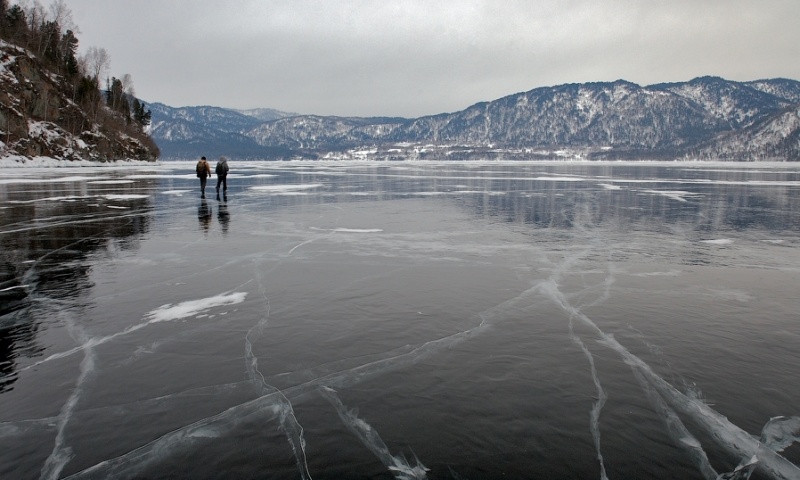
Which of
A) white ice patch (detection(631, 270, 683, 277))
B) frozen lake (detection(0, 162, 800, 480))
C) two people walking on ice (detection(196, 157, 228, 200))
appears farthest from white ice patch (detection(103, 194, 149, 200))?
white ice patch (detection(631, 270, 683, 277))

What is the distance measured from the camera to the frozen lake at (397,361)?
14.7 ft

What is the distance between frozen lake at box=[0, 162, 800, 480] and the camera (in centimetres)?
447

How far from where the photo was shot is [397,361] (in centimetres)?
642

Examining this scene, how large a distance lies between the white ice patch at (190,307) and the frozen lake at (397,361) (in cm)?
5

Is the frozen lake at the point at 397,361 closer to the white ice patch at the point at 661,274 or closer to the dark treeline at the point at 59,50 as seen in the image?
the white ice patch at the point at 661,274

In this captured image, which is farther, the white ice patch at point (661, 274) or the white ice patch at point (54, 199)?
the white ice patch at point (54, 199)

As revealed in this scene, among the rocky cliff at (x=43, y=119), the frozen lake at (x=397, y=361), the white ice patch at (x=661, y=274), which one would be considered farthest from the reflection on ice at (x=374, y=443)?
the rocky cliff at (x=43, y=119)

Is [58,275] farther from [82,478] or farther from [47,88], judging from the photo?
[47,88]

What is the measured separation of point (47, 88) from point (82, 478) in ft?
305

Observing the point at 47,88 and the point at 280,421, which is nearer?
the point at 280,421

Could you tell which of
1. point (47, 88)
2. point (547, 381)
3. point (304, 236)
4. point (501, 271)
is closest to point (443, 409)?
point (547, 381)

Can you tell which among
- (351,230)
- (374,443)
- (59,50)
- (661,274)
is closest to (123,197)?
(351,230)

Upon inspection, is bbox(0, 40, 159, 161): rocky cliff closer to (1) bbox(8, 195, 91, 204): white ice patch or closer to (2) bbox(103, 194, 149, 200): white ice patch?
(2) bbox(103, 194, 149, 200): white ice patch

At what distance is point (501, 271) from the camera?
11438mm
